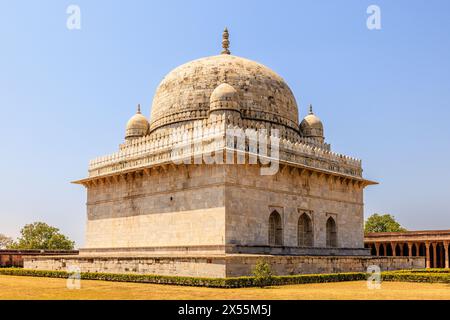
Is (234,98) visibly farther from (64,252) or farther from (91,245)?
(64,252)

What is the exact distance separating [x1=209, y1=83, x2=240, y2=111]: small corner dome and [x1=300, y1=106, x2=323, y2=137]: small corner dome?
6.34 meters

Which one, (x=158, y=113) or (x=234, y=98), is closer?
(x=234, y=98)

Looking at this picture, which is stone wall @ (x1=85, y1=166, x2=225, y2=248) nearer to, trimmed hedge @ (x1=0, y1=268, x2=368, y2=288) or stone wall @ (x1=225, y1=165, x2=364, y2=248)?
stone wall @ (x1=225, y1=165, x2=364, y2=248)

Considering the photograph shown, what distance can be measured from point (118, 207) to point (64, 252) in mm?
14076

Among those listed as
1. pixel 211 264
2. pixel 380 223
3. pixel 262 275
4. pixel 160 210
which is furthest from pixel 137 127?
pixel 380 223

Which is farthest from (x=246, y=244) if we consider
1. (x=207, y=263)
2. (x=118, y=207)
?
(x=118, y=207)

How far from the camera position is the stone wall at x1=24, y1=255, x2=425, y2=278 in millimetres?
18406

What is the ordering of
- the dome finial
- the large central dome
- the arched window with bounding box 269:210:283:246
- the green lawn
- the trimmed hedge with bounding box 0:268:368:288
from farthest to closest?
1. the dome finial
2. the large central dome
3. the arched window with bounding box 269:210:283:246
4. the trimmed hedge with bounding box 0:268:368:288
5. the green lawn

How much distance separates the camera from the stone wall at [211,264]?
18406 mm

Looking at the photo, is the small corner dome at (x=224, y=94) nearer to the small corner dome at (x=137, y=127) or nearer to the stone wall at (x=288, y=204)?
the stone wall at (x=288, y=204)

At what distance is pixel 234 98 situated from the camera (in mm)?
25031

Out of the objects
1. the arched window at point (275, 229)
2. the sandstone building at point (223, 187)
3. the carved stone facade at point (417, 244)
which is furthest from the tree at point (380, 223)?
the arched window at point (275, 229)

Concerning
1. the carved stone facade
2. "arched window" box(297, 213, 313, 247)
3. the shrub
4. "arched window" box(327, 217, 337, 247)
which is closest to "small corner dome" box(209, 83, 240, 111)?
"arched window" box(297, 213, 313, 247)

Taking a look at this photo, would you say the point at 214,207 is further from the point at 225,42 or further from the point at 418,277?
the point at 225,42
